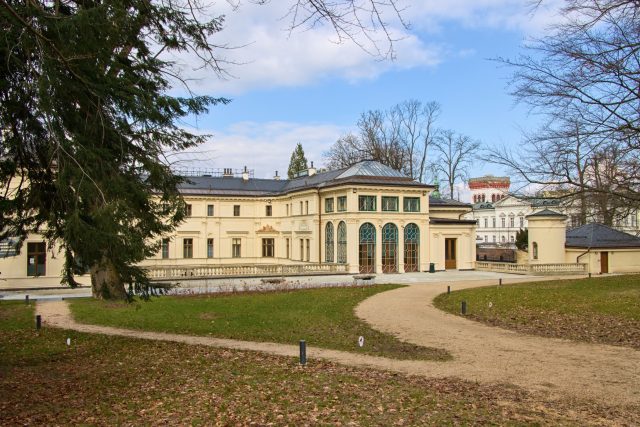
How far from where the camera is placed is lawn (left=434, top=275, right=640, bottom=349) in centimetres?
1575

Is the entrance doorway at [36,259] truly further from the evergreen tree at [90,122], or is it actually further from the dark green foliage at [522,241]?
the dark green foliage at [522,241]

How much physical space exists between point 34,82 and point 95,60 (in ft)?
4.71

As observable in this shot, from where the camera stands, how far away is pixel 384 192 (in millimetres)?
39469

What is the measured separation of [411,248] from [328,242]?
6.28 metres

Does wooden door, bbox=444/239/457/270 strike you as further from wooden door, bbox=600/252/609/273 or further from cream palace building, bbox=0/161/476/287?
wooden door, bbox=600/252/609/273

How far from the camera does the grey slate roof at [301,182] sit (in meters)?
39.7

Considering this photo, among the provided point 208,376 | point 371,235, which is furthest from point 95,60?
point 371,235

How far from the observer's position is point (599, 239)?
42406 millimetres

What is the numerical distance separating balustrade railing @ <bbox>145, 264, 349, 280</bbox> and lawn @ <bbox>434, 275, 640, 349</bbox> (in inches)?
457

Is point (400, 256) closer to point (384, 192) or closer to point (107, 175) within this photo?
point (384, 192)

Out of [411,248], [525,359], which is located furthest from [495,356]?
[411,248]

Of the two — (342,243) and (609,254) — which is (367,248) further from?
(609,254)

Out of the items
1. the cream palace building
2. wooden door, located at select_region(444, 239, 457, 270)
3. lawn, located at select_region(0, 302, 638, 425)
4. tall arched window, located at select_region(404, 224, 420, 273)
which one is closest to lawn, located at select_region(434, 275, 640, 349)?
lawn, located at select_region(0, 302, 638, 425)

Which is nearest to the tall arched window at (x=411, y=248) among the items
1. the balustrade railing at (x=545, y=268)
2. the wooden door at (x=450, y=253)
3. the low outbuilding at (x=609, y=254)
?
the wooden door at (x=450, y=253)
